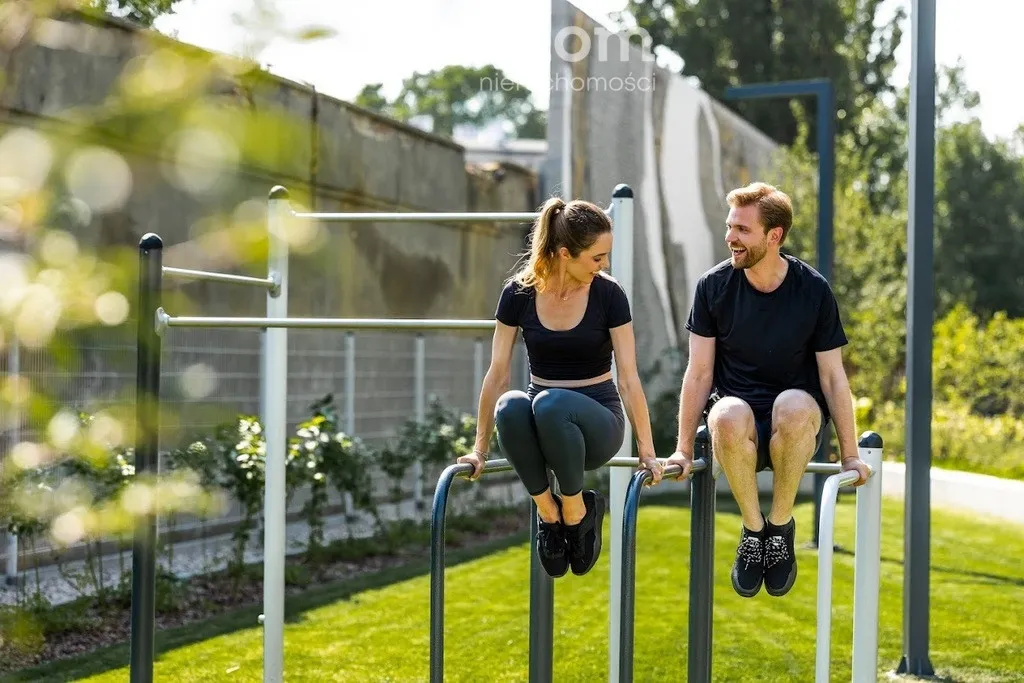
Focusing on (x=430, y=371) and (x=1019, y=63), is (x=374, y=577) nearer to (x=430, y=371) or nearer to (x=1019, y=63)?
(x=430, y=371)

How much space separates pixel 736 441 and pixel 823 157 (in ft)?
16.0

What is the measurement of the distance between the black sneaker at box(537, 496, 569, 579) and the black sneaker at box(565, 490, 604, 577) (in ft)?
0.05

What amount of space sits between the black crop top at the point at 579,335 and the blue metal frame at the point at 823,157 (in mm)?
3738

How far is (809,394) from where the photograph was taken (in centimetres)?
330

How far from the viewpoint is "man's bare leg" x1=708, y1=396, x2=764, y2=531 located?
10.4 feet

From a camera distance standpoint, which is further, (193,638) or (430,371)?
(430,371)

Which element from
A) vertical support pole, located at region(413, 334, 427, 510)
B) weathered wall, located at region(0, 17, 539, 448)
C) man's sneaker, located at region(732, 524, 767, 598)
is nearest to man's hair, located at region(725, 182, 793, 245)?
man's sneaker, located at region(732, 524, 767, 598)

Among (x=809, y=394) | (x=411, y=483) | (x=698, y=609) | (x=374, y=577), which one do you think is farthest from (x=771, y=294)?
(x=411, y=483)

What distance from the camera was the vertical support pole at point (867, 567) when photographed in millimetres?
3156

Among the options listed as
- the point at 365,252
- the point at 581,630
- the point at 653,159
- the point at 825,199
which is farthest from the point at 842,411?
the point at 653,159

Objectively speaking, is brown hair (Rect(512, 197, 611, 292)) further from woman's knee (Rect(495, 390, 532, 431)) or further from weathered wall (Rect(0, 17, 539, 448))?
weathered wall (Rect(0, 17, 539, 448))

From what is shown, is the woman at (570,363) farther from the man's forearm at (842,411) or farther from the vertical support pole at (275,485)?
the vertical support pole at (275,485)

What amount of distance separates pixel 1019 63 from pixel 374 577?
9547mm

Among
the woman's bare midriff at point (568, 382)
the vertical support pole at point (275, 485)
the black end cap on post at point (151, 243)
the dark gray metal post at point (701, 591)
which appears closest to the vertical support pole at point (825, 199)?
the vertical support pole at point (275, 485)
